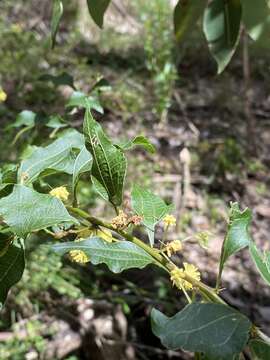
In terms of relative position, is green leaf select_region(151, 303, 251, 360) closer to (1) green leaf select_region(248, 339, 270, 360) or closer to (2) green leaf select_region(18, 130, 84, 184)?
(1) green leaf select_region(248, 339, 270, 360)

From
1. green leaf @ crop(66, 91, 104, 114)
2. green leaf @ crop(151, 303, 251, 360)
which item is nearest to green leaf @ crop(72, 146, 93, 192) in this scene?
green leaf @ crop(151, 303, 251, 360)

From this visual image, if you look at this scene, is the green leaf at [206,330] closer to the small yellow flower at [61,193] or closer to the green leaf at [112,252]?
the green leaf at [112,252]

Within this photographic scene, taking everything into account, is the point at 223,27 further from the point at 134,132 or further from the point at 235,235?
the point at 134,132

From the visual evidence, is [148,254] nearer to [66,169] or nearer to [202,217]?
[66,169]

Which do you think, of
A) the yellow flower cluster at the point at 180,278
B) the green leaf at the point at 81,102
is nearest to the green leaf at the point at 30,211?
the yellow flower cluster at the point at 180,278

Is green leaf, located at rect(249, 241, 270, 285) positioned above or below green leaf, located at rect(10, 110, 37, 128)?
above
